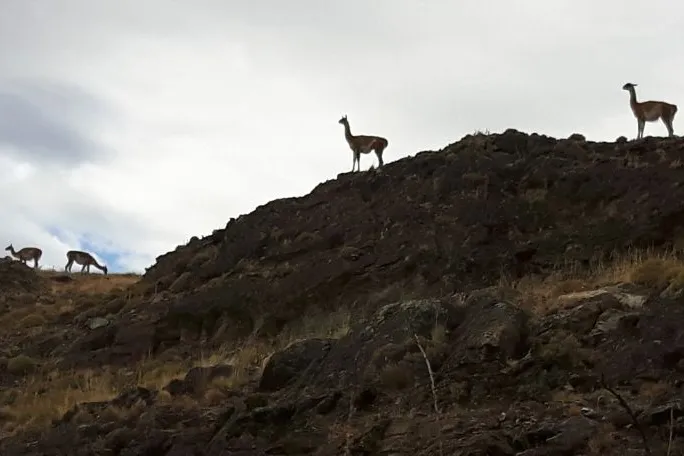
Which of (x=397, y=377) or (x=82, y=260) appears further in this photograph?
(x=82, y=260)

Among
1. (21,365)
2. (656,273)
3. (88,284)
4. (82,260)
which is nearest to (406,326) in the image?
(656,273)

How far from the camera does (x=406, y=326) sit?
12.2 m

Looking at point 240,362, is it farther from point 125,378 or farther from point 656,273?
point 656,273

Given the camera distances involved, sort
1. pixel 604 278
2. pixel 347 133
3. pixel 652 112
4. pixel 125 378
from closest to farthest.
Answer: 1. pixel 604 278
2. pixel 125 378
3. pixel 652 112
4. pixel 347 133

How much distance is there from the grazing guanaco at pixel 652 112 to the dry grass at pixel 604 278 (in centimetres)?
862

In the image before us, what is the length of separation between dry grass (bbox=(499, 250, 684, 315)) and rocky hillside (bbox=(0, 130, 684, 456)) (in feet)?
0.22

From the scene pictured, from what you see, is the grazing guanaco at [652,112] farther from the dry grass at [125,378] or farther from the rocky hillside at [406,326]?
the dry grass at [125,378]

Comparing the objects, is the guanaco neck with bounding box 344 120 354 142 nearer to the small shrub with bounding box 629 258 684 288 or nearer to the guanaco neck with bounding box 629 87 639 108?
the guanaco neck with bounding box 629 87 639 108

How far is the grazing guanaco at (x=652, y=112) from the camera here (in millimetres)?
22734

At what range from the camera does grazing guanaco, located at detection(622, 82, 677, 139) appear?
2273 cm

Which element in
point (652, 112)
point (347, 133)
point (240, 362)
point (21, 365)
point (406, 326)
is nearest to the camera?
point (406, 326)

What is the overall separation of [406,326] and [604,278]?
385cm

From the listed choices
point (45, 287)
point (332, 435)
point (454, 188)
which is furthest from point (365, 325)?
point (45, 287)

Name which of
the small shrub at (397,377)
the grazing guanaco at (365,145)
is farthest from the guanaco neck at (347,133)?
the small shrub at (397,377)
